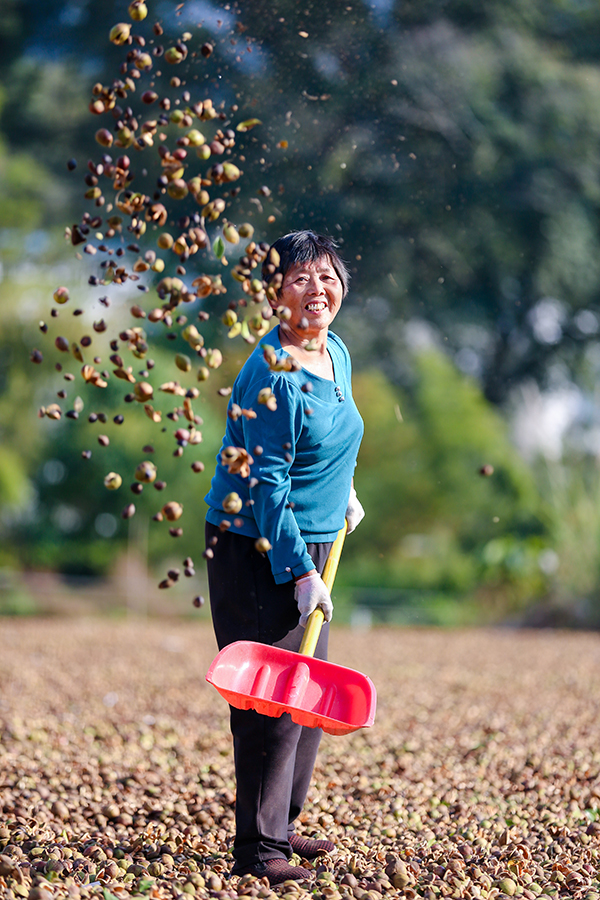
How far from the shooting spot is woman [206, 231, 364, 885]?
1974 mm

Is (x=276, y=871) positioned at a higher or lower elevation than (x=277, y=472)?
lower

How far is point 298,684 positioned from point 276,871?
45 centimetres

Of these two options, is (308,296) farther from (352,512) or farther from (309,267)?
(352,512)

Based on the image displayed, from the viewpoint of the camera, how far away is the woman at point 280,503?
1.97m

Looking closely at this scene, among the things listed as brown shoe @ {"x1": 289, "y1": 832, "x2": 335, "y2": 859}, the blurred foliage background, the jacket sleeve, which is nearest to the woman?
the jacket sleeve

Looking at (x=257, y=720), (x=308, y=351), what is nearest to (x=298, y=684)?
(x=257, y=720)

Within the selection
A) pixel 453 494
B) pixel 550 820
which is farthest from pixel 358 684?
pixel 453 494

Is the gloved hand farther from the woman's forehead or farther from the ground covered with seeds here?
the woman's forehead

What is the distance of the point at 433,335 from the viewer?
14.8 metres

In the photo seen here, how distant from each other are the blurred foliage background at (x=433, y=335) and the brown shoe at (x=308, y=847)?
719 cm

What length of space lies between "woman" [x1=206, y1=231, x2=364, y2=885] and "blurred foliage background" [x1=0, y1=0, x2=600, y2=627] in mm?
6921

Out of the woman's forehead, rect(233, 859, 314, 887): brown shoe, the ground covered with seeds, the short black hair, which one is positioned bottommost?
the ground covered with seeds

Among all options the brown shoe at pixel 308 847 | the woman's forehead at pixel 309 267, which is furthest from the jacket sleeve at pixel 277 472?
the brown shoe at pixel 308 847

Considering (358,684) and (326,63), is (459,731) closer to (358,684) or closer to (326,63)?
(358,684)
